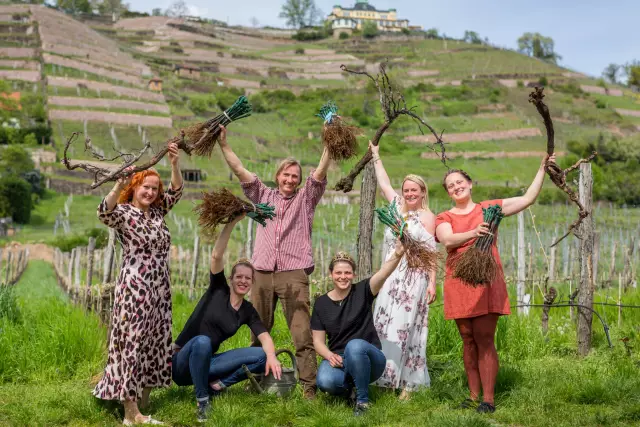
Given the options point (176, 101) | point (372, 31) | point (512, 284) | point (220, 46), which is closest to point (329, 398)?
point (512, 284)

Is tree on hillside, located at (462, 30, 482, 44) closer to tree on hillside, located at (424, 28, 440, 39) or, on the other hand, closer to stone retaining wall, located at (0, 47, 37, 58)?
tree on hillside, located at (424, 28, 440, 39)

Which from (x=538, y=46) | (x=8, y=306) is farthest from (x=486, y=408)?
(x=538, y=46)

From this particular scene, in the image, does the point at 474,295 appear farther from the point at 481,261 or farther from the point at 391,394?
the point at 391,394

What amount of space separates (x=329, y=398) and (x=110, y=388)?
4.13 ft

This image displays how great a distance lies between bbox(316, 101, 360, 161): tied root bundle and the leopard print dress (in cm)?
112

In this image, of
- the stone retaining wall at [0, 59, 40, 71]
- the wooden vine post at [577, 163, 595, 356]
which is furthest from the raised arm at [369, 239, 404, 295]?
the stone retaining wall at [0, 59, 40, 71]

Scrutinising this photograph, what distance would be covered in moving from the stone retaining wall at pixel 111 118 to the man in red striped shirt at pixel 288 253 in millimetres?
50927

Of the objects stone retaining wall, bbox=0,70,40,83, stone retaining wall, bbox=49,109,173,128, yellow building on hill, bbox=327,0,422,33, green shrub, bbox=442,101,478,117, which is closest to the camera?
stone retaining wall, bbox=49,109,173,128

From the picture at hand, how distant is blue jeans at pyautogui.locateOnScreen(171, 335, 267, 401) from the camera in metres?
4.04

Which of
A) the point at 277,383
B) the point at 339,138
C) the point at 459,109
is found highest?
the point at 459,109

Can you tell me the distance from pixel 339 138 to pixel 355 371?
1.38m

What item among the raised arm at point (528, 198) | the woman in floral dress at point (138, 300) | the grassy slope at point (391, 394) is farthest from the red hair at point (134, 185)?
the raised arm at point (528, 198)

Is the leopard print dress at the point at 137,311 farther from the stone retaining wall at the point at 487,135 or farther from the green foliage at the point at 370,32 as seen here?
the green foliage at the point at 370,32

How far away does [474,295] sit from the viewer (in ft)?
13.3
